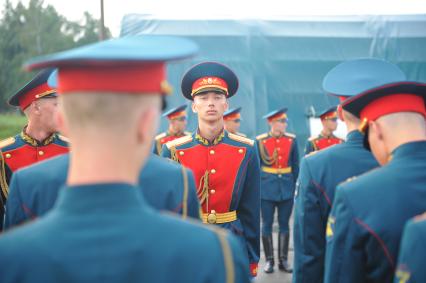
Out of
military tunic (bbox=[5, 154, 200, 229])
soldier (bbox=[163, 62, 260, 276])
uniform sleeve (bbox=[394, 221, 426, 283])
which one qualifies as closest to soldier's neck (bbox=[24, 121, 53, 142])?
soldier (bbox=[163, 62, 260, 276])

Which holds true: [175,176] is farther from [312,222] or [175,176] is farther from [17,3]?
[17,3]

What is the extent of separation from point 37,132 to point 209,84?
140 centimetres

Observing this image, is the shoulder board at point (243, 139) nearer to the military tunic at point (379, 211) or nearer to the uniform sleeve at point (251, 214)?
the uniform sleeve at point (251, 214)

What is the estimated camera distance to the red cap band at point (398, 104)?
221cm

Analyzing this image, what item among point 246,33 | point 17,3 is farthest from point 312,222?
point 17,3

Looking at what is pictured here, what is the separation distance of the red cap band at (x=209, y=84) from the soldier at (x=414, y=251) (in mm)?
2708

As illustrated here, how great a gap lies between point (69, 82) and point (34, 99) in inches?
106

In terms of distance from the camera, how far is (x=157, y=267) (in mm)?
1299

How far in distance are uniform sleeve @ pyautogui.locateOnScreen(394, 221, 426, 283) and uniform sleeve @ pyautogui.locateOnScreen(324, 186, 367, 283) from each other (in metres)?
0.45

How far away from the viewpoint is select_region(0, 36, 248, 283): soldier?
4.14 ft

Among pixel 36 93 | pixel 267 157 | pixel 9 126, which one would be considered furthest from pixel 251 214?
pixel 9 126

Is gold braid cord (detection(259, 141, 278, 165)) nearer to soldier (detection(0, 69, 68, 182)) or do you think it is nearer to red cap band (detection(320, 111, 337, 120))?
red cap band (detection(320, 111, 337, 120))

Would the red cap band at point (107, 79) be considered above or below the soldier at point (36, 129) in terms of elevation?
above

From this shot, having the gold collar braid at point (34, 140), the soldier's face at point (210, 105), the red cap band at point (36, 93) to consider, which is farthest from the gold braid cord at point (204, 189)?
the red cap band at point (36, 93)
